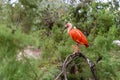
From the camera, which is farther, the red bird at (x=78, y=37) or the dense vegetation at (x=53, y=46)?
the red bird at (x=78, y=37)

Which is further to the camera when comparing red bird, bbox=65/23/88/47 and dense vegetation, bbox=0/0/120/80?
red bird, bbox=65/23/88/47

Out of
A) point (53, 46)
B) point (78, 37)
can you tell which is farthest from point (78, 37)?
point (53, 46)

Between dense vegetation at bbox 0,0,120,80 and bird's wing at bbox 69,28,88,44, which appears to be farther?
bird's wing at bbox 69,28,88,44

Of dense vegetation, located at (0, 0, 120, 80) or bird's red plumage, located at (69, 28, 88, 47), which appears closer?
dense vegetation, located at (0, 0, 120, 80)

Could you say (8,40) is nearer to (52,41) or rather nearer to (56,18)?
(52,41)

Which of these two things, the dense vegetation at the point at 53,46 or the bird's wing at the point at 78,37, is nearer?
the dense vegetation at the point at 53,46

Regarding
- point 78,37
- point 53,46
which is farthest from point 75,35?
point 53,46

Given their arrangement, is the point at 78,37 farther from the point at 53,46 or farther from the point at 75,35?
the point at 53,46

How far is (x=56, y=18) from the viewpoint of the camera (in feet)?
18.0

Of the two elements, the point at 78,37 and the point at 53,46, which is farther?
the point at 53,46

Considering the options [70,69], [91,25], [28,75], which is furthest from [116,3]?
[28,75]

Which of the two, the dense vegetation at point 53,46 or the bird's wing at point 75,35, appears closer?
the dense vegetation at point 53,46

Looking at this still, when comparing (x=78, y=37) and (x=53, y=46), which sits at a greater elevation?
(x=78, y=37)

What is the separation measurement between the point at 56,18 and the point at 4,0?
1.06 metres
